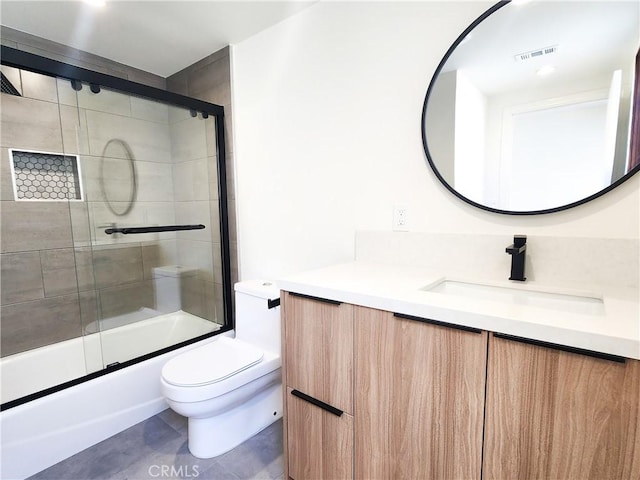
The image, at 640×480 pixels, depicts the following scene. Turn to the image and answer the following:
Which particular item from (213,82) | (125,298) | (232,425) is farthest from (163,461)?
(213,82)

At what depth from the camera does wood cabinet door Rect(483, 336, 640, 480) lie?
26.1 inches

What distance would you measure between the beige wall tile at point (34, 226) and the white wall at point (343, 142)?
1114mm

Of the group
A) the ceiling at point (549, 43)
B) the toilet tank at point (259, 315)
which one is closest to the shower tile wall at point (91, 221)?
the toilet tank at point (259, 315)

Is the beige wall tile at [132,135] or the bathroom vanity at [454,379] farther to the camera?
the beige wall tile at [132,135]

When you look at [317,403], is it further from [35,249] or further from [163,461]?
[35,249]

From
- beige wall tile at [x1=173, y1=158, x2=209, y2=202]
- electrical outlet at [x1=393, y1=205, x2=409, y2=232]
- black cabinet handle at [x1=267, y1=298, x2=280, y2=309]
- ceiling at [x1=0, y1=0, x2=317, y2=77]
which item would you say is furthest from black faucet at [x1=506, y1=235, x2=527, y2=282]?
beige wall tile at [x1=173, y1=158, x2=209, y2=202]

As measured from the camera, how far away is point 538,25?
3.72 feet

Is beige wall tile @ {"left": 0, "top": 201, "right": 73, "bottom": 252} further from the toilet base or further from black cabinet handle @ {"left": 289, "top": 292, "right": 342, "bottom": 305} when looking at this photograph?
black cabinet handle @ {"left": 289, "top": 292, "right": 342, "bottom": 305}

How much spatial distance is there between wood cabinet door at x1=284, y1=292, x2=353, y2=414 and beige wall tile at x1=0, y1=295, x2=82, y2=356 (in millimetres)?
1740

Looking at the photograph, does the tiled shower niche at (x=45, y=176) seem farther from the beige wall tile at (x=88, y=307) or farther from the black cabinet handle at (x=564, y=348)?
the black cabinet handle at (x=564, y=348)

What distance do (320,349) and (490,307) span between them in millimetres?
567

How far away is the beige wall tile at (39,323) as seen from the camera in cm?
191

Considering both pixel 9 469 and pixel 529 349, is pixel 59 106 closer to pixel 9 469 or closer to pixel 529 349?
pixel 9 469

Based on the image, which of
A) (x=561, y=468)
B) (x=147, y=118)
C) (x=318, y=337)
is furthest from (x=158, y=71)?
(x=561, y=468)
